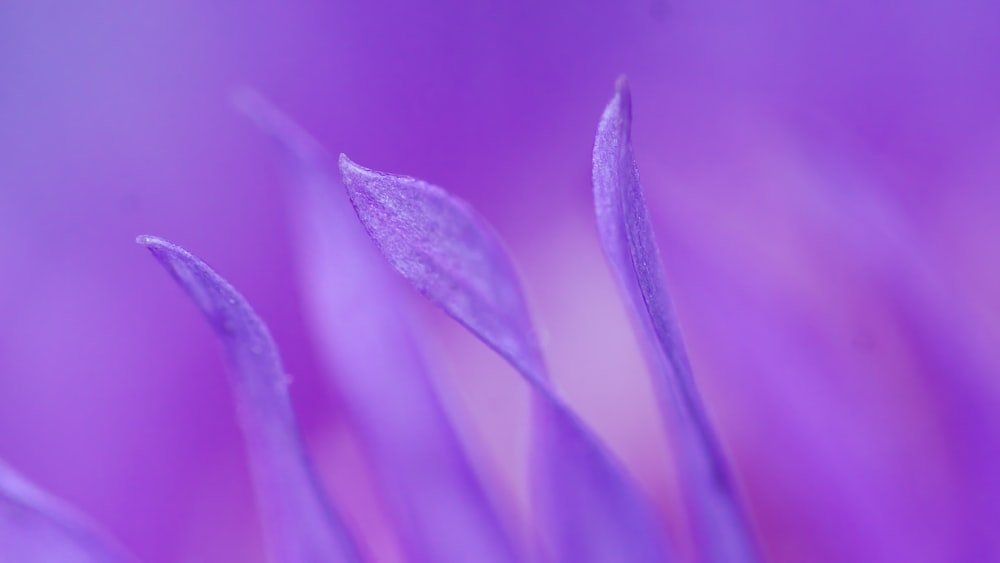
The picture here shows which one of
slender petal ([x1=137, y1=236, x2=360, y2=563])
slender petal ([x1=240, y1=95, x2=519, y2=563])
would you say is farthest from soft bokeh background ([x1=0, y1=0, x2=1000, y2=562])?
slender petal ([x1=137, y1=236, x2=360, y2=563])

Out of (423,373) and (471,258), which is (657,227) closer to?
(423,373)

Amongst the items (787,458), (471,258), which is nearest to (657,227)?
(787,458)

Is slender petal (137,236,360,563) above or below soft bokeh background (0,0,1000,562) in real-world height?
below

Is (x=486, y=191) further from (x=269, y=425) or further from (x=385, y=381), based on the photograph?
(x=269, y=425)

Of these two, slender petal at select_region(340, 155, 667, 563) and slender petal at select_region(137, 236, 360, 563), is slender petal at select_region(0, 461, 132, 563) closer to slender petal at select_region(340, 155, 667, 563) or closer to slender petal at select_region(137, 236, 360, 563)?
slender petal at select_region(137, 236, 360, 563)

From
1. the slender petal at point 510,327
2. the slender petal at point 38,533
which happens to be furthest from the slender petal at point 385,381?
the slender petal at point 38,533

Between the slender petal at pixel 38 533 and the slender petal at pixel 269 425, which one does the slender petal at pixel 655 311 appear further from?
the slender petal at pixel 38 533

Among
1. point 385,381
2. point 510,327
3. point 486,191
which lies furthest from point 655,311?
point 486,191
